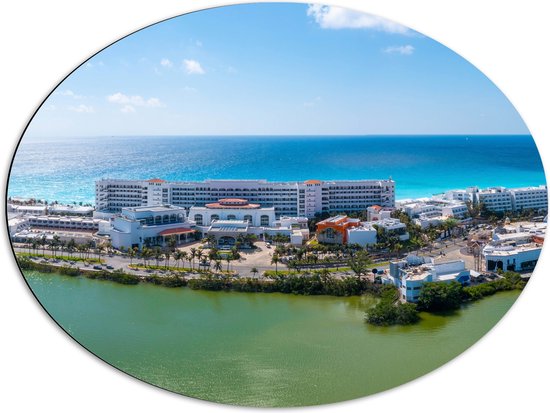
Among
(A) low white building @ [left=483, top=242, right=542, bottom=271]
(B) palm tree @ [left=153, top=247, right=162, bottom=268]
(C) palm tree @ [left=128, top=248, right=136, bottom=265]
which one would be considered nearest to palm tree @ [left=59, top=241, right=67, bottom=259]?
(C) palm tree @ [left=128, top=248, right=136, bottom=265]

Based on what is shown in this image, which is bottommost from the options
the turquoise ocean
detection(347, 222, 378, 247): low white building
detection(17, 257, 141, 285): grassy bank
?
detection(17, 257, 141, 285): grassy bank

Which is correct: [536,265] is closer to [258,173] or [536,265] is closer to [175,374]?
[175,374]

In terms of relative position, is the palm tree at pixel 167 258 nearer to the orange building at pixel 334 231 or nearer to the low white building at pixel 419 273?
the orange building at pixel 334 231

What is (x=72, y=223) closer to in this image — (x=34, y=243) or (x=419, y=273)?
(x=34, y=243)

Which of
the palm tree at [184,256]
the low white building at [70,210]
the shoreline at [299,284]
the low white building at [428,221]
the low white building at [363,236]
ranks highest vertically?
the low white building at [70,210]

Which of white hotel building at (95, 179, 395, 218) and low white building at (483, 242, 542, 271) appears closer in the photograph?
low white building at (483, 242, 542, 271)

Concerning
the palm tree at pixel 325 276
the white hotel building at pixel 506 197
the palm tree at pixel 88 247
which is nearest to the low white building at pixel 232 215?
the palm tree at pixel 88 247

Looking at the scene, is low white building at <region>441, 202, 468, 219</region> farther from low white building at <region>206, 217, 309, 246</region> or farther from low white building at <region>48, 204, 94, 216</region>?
low white building at <region>48, 204, 94, 216</region>
